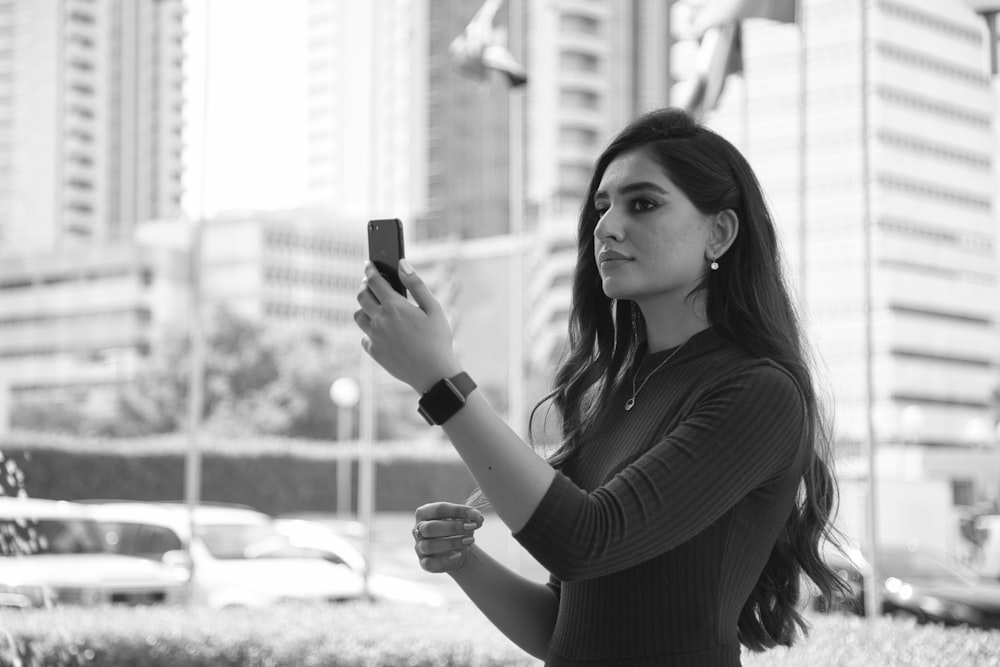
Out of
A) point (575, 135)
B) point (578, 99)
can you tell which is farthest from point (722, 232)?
point (578, 99)

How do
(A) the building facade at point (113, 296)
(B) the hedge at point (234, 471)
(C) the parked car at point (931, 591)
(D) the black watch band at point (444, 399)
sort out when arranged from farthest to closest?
1. (A) the building facade at point (113, 296)
2. (B) the hedge at point (234, 471)
3. (C) the parked car at point (931, 591)
4. (D) the black watch band at point (444, 399)

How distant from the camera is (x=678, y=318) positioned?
2.06 metres

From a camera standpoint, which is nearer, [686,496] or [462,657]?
[686,496]

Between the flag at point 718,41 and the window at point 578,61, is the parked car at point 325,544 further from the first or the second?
the window at point 578,61

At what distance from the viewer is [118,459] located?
1149 inches

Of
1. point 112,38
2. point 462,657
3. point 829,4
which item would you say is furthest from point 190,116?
point 829,4

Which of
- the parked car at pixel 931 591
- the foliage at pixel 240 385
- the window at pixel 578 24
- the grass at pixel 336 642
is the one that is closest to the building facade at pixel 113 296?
the window at pixel 578 24

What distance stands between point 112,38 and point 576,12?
67398 mm

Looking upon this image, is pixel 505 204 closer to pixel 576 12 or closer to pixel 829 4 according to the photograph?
pixel 576 12

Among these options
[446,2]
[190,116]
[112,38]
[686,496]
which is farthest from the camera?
[446,2]

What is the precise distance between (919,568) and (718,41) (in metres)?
7.12

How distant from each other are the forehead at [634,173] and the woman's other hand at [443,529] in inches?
20.8

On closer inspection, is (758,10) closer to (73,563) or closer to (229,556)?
(73,563)

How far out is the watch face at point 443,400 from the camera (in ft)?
5.36
